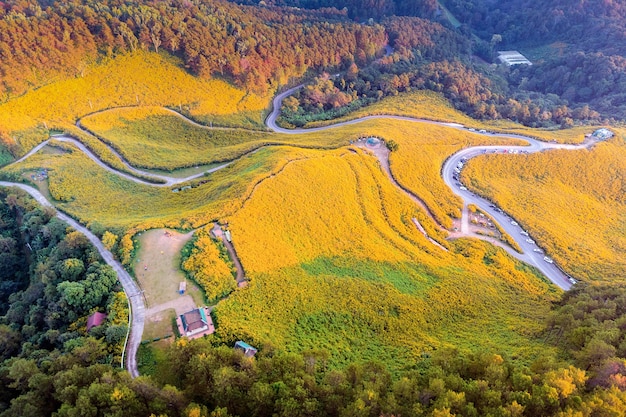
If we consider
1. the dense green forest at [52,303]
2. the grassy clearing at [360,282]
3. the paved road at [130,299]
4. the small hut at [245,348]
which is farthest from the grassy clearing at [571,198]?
the dense green forest at [52,303]

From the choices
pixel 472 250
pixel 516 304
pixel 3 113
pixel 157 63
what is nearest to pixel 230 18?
pixel 157 63

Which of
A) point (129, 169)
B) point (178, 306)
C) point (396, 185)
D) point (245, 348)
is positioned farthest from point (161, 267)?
point (396, 185)

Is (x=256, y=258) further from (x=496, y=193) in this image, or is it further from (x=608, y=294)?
(x=496, y=193)

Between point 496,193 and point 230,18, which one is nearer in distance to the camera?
point 496,193

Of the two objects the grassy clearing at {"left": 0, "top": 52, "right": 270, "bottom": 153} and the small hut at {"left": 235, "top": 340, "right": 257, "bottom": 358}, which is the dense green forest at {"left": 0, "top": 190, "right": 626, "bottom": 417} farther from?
→ the grassy clearing at {"left": 0, "top": 52, "right": 270, "bottom": 153}

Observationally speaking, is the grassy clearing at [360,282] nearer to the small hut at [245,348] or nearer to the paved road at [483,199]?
the small hut at [245,348]

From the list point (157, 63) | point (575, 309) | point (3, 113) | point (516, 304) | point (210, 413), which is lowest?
point (516, 304)

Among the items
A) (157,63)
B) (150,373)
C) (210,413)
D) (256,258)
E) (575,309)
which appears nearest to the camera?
A: (210,413)

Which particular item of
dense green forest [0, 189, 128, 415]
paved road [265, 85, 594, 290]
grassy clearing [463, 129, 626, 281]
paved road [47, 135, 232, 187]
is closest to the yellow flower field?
paved road [265, 85, 594, 290]
